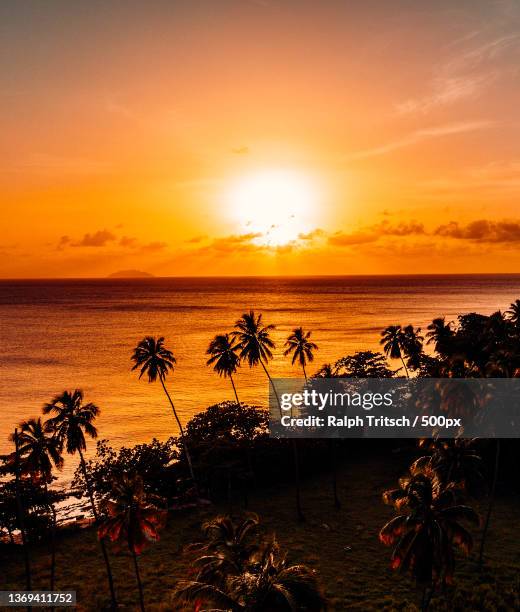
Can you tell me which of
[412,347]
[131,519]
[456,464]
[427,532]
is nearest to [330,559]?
[456,464]

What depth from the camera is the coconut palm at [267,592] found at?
1767 centimetres

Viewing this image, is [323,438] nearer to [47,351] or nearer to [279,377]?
[279,377]

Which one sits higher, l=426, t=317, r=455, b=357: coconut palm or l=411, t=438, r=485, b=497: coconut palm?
l=426, t=317, r=455, b=357: coconut palm

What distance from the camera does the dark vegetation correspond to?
23.2m

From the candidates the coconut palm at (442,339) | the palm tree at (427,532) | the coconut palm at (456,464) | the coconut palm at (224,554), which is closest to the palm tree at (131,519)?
the coconut palm at (224,554)

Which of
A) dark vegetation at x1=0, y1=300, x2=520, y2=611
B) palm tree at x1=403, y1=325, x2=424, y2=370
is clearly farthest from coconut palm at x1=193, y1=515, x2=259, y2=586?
palm tree at x1=403, y1=325, x2=424, y2=370

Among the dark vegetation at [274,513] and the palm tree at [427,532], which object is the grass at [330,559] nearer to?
the dark vegetation at [274,513]

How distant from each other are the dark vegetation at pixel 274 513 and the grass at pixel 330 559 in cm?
16

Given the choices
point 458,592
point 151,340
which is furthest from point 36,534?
point 458,592

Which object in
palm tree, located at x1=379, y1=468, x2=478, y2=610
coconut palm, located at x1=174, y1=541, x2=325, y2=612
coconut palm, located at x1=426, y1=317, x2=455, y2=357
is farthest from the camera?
coconut palm, located at x1=426, y1=317, x2=455, y2=357

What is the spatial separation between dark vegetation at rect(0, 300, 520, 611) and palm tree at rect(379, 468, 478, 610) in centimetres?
6

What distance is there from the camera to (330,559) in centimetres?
3653

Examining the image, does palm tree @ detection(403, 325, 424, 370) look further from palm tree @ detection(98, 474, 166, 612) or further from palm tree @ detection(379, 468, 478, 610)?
palm tree @ detection(98, 474, 166, 612)

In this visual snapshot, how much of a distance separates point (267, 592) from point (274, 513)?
29.8m
